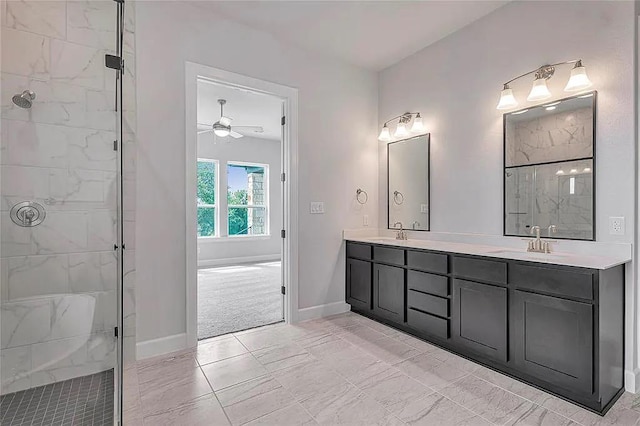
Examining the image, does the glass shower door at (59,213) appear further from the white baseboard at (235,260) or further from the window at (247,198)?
the window at (247,198)

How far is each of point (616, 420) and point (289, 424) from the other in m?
1.78

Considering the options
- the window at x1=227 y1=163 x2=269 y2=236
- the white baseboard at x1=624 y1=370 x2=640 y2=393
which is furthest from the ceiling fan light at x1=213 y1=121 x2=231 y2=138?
the white baseboard at x1=624 y1=370 x2=640 y2=393

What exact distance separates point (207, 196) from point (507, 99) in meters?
5.64

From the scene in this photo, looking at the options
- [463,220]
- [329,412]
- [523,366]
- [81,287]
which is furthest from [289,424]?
[463,220]

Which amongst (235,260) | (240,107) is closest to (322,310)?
(240,107)

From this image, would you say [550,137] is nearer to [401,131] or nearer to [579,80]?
[579,80]

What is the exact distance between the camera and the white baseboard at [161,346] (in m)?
2.53

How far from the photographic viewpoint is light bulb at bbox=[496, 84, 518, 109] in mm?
2570

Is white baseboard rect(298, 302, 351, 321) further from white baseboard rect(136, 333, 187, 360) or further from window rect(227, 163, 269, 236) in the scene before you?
window rect(227, 163, 269, 236)

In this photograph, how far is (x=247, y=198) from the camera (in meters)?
7.25

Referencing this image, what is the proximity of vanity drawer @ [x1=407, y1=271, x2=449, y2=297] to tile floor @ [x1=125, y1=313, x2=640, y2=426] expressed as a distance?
475mm

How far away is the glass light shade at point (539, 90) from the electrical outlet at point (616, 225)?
3.17 ft

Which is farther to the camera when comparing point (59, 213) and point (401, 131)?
point (401, 131)

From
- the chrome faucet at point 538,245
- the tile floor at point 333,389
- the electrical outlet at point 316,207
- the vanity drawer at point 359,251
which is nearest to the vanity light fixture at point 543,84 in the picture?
the chrome faucet at point 538,245
